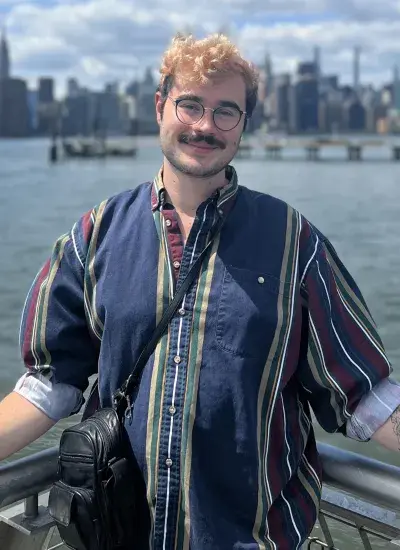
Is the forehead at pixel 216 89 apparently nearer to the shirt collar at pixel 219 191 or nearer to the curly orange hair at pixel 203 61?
the curly orange hair at pixel 203 61

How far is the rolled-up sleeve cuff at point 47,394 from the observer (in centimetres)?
243

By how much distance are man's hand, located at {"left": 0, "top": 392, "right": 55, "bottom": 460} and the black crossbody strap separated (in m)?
0.25

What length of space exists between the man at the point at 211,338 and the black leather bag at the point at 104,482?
3 centimetres

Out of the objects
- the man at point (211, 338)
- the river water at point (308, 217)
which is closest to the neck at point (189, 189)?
the man at point (211, 338)

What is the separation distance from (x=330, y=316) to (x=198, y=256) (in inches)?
15.5

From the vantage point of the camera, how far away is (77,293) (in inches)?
95.6

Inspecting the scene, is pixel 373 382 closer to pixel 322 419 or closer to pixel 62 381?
pixel 322 419

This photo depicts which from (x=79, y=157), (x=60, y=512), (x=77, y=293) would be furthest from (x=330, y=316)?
(x=79, y=157)

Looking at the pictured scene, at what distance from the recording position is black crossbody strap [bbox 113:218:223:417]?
2.27m

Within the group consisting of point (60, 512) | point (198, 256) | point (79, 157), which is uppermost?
point (198, 256)

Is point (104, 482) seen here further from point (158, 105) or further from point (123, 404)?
point (158, 105)

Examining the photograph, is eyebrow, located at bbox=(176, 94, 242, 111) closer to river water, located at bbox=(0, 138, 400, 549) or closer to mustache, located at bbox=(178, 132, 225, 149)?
mustache, located at bbox=(178, 132, 225, 149)

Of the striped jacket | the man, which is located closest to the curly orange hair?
the man

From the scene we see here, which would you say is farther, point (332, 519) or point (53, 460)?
point (332, 519)
